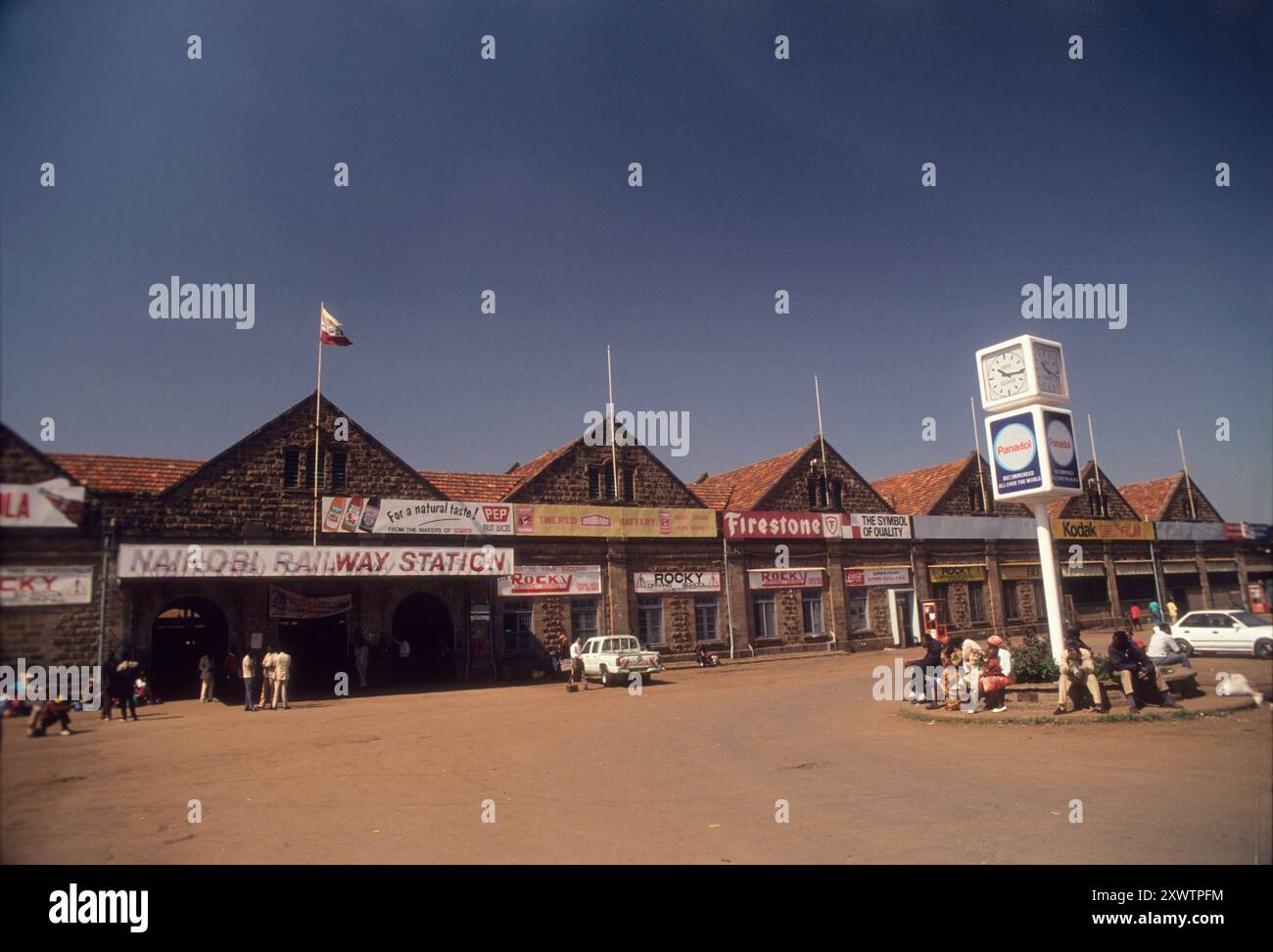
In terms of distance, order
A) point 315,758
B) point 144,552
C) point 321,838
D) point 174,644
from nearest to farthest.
Result: 1. point 321,838
2. point 315,758
3. point 144,552
4. point 174,644

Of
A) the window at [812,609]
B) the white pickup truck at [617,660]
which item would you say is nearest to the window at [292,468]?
the white pickup truck at [617,660]

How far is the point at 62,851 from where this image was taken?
3193 millimetres

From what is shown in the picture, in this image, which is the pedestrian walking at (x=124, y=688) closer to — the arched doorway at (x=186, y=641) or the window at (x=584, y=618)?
the arched doorway at (x=186, y=641)

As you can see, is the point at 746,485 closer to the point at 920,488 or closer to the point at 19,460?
the point at 920,488

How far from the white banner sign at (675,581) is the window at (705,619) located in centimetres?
45

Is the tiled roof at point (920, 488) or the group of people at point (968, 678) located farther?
the tiled roof at point (920, 488)

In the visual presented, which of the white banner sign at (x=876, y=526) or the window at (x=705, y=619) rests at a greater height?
the white banner sign at (x=876, y=526)

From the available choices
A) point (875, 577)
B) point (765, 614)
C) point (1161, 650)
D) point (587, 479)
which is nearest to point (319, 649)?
point (587, 479)

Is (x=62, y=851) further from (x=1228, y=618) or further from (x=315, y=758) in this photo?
(x=315, y=758)

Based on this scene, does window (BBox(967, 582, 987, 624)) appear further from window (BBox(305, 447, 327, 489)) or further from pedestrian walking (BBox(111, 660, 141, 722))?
pedestrian walking (BBox(111, 660, 141, 722))

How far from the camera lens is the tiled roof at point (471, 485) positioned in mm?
29125
